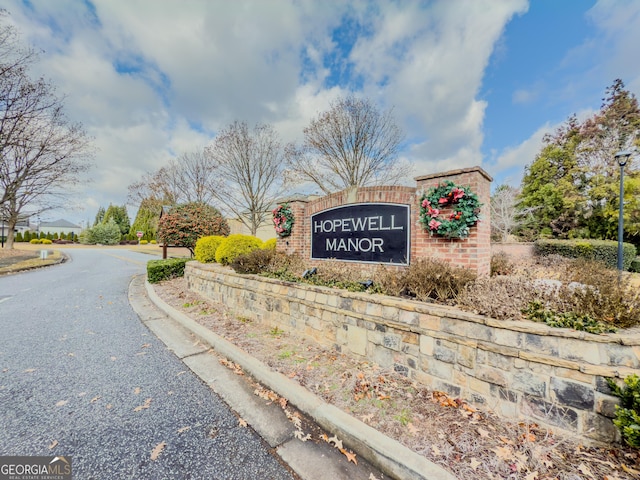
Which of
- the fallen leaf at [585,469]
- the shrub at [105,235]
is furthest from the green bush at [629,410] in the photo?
the shrub at [105,235]

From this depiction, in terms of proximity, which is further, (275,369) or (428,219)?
(428,219)

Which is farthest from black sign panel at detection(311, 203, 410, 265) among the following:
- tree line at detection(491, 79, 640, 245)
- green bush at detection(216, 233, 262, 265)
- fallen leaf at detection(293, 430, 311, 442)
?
tree line at detection(491, 79, 640, 245)

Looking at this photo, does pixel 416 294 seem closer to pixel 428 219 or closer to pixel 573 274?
pixel 428 219

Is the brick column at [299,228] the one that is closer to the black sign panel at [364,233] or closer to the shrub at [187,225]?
the black sign panel at [364,233]

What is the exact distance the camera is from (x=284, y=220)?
6410mm

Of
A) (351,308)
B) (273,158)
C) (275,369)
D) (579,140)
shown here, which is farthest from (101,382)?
(579,140)

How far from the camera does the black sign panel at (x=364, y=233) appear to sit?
4.58 m

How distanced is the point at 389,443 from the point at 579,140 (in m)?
23.3

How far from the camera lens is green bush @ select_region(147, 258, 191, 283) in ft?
28.3

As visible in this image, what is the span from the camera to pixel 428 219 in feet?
13.8

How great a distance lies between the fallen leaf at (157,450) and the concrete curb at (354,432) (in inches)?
43.2

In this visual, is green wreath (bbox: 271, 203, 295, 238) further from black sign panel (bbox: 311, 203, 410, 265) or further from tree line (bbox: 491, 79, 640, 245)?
tree line (bbox: 491, 79, 640, 245)

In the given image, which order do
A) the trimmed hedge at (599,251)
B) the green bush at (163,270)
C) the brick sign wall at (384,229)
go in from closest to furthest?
the brick sign wall at (384,229)
the green bush at (163,270)
the trimmed hedge at (599,251)

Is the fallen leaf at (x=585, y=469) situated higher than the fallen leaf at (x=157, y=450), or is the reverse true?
the fallen leaf at (x=585, y=469)
